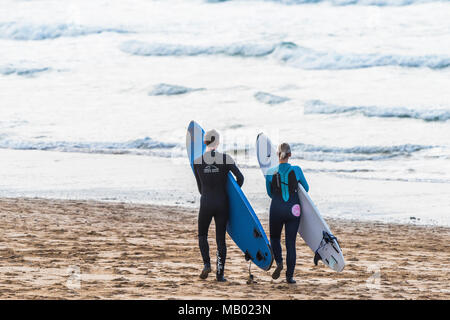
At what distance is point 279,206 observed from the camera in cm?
629

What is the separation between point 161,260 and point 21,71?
98.6ft

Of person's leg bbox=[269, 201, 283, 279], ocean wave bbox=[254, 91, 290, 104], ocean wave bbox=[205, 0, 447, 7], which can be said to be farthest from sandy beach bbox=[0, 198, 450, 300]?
ocean wave bbox=[205, 0, 447, 7]

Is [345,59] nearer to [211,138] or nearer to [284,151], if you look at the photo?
[284,151]

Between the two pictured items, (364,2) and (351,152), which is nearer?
(351,152)

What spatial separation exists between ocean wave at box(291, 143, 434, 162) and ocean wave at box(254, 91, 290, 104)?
7647 mm

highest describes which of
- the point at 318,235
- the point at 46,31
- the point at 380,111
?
the point at 46,31

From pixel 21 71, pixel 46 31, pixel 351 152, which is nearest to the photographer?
pixel 351 152

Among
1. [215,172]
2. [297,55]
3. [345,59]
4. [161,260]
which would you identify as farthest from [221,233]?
[297,55]

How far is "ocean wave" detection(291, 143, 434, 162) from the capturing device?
17.8 metres

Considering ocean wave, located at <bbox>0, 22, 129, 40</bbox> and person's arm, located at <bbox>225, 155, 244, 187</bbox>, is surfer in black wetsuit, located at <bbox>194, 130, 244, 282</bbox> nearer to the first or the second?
person's arm, located at <bbox>225, 155, 244, 187</bbox>

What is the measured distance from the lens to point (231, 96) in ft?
93.8
